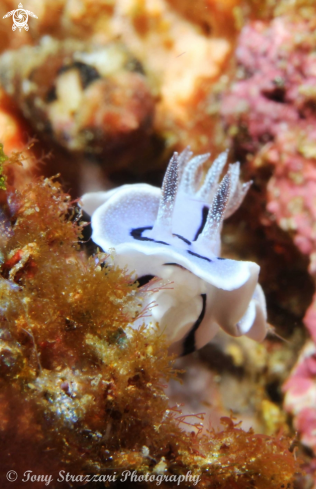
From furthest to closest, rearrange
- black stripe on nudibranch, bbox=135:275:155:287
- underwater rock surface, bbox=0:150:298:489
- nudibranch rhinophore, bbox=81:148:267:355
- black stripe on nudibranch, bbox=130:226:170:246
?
black stripe on nudibranch, bbox=135:275:155:287 < black stripe on nudibranch, bbox=130:226:170:246 < nudibranch rhinophore, bbox=81:148:267:355 < underwater rock surface, bbox=0:150:298:489

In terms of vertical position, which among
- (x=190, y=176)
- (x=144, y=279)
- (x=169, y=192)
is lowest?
(x=144, y=279)

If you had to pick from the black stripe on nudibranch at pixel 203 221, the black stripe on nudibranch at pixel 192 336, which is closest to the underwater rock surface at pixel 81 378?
the black stripe on nudibranch at pixel 192 336

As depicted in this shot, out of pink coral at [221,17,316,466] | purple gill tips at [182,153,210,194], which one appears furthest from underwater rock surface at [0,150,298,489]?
pink coral at [221,17,316,466]

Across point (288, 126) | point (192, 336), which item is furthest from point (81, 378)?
point (288, 126)

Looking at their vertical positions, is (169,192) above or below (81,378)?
above

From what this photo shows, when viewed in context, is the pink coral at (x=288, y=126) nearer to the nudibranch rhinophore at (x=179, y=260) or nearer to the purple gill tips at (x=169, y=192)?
the nudibranch rhinophore at (x=179, y=260)

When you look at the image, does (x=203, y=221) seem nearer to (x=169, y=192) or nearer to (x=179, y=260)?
(x=169, y=192)

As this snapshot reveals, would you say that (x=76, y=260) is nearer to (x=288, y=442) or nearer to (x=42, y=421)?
(x=42, y=421)

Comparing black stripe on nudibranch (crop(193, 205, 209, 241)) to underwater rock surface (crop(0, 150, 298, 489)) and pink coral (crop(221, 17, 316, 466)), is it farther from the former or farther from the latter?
pink coral (crop(221, 17, 316, 466))

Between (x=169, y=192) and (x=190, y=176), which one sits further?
(x=190, y=176)
